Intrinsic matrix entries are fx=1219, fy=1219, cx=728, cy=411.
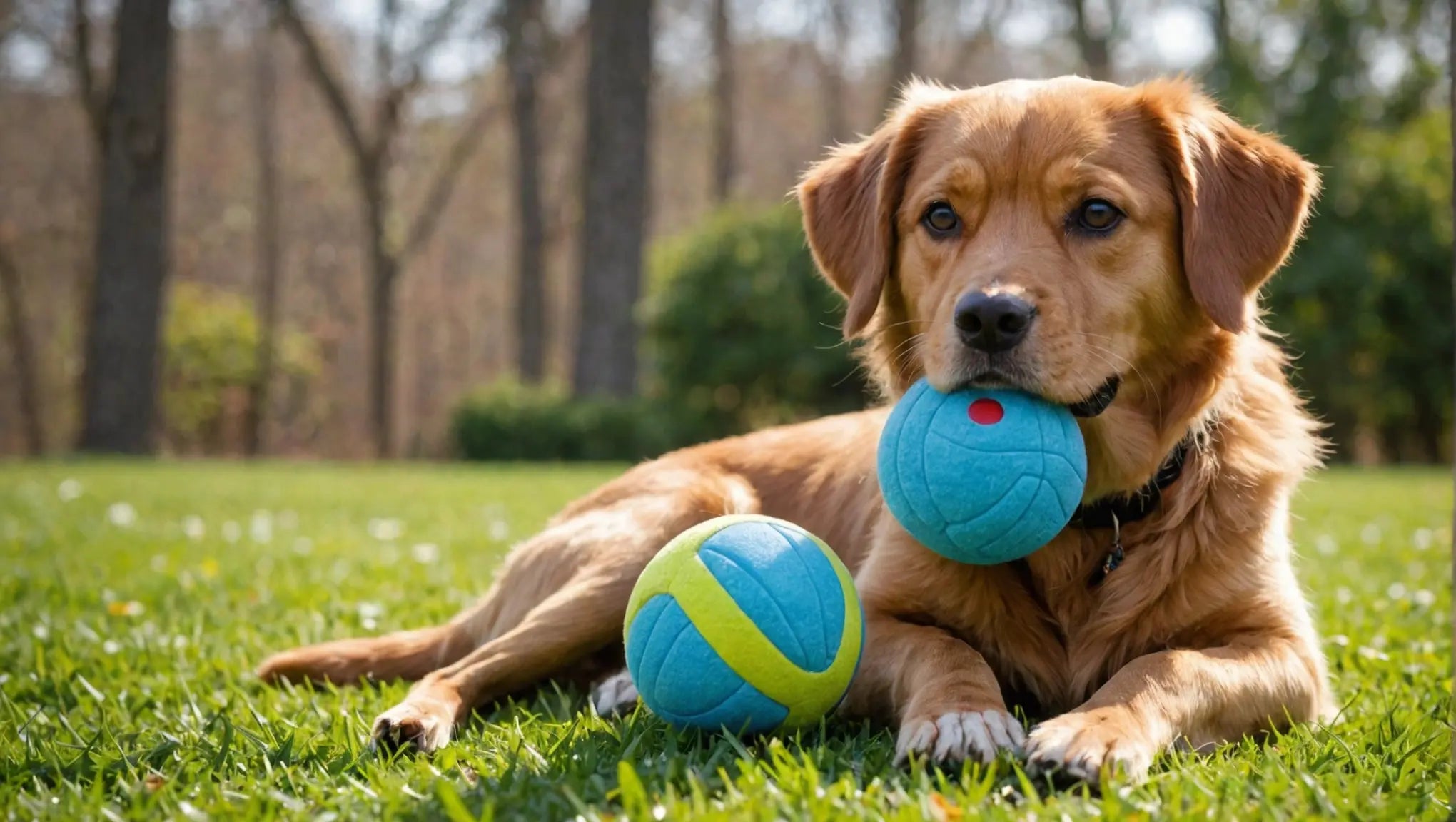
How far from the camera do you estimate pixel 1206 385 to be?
349 cm

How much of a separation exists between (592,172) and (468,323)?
27651mm

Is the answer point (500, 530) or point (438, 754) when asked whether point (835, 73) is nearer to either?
point (500, 530)

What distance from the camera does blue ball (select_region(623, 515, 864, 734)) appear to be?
9.56ft

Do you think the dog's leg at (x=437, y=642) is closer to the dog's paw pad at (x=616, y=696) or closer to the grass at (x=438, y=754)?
the grass at (x=438, y=754)

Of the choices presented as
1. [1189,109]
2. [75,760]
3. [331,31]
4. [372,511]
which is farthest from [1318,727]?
[331,31]

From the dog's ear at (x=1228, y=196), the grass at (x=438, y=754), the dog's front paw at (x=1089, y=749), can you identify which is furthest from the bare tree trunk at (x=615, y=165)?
the dog's front paw at (x=1089, y=749)

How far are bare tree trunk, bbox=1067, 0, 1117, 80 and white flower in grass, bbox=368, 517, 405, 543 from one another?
17416mm

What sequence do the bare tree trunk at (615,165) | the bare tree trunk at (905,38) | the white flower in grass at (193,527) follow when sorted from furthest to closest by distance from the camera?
1. the bare tree trunk at (905,38)
2. the bare tree trunk at (615,165)
3. the white flower in grass at (193,527)

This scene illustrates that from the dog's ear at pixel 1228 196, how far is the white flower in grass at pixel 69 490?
A: 9.96 meters

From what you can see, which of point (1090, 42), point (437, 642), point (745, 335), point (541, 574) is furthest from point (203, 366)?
point (541, 574)

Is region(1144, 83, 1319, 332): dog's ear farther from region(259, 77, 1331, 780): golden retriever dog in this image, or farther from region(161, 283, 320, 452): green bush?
region(161, 283, 320, 452): green bush

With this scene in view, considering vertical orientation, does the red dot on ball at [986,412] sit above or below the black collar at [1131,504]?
above

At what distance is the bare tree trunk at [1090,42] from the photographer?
22828 mm

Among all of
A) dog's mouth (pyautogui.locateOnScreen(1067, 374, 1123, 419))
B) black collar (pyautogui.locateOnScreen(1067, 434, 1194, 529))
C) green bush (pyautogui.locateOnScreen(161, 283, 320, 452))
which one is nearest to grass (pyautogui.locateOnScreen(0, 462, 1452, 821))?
black collar (pyautogui.locateOnScreen(1067, 434, 1194, 529))
